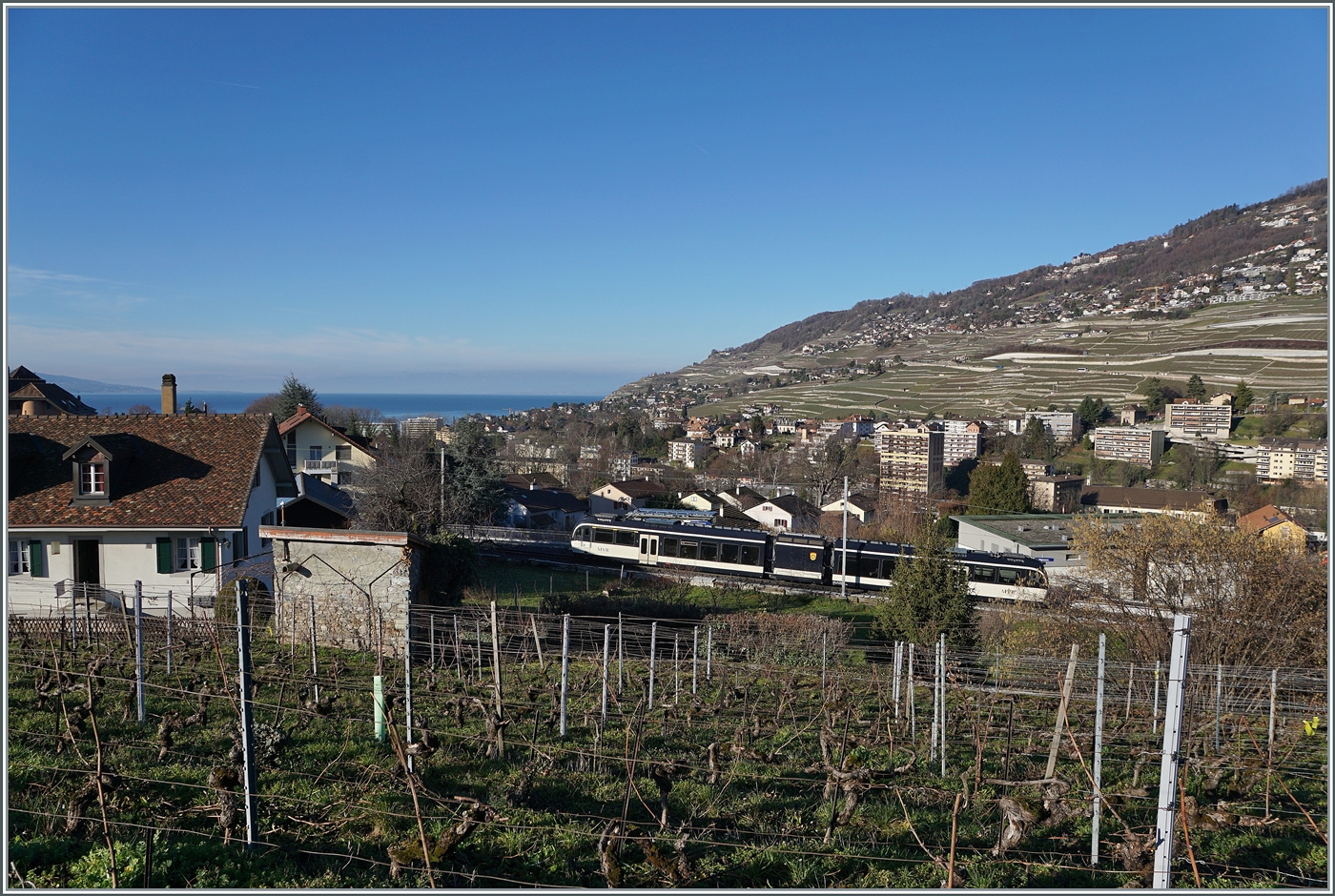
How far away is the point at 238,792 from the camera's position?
420cm

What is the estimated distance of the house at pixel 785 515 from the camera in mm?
44500

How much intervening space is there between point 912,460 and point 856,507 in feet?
74.0

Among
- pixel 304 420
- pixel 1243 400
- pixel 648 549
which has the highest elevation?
pixel 1243 400

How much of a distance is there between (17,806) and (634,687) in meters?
6.17

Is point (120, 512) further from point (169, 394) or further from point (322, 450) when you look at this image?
point (322, 450)

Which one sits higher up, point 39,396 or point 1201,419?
point 39,396

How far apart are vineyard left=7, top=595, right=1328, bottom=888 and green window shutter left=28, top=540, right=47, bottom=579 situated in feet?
20.8

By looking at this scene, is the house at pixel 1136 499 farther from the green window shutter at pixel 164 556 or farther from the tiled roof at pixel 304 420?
the green window shutter at pixel 164 556

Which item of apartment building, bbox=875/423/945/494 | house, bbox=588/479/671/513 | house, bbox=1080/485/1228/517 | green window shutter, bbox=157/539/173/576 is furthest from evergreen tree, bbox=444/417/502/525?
house, bbox=1080/485/1228/517

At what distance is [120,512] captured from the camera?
14.9 metres

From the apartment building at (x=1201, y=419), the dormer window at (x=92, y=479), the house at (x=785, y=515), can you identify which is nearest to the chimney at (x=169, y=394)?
the dormer window at (x=92, y=479)

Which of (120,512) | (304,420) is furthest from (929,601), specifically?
(304,420)

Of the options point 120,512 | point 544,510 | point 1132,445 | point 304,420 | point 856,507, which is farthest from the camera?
point 1132,445

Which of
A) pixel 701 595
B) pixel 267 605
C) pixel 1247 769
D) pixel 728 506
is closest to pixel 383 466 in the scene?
pixel 701 595
